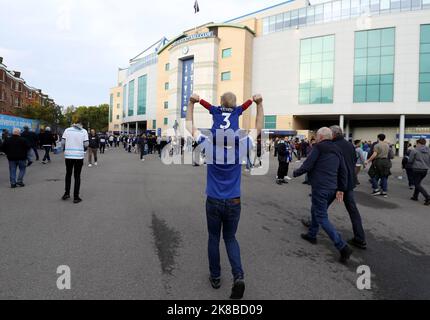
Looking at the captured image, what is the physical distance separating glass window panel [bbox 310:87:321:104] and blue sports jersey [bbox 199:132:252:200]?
38858mm

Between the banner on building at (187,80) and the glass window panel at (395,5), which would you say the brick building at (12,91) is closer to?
the banner on building at (187,80)

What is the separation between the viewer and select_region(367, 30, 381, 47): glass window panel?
1380 inches

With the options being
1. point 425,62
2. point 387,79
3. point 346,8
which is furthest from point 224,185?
point 346,8

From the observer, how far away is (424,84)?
33594 millimetres

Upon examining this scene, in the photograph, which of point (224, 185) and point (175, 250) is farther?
point (175, 250)

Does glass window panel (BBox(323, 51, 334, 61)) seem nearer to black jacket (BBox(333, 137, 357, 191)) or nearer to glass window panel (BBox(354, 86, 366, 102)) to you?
glass window panel (BBox(354, 86, 366, 102))

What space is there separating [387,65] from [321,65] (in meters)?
7.54

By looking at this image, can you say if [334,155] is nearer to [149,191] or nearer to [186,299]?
[186,299]

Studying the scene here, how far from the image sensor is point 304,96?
39656 millimetres

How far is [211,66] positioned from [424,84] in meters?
28.3

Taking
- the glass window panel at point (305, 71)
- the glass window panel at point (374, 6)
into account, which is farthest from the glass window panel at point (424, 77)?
the glass window panel at point (305, 71)

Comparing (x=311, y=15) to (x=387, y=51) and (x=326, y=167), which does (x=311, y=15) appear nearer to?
(x=387, y=51)

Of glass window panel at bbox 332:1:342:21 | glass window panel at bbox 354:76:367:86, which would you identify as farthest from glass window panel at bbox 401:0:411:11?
glass window panel at bbox 354:76:367:86

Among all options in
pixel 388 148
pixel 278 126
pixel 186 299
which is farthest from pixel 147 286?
pixel 278 126
